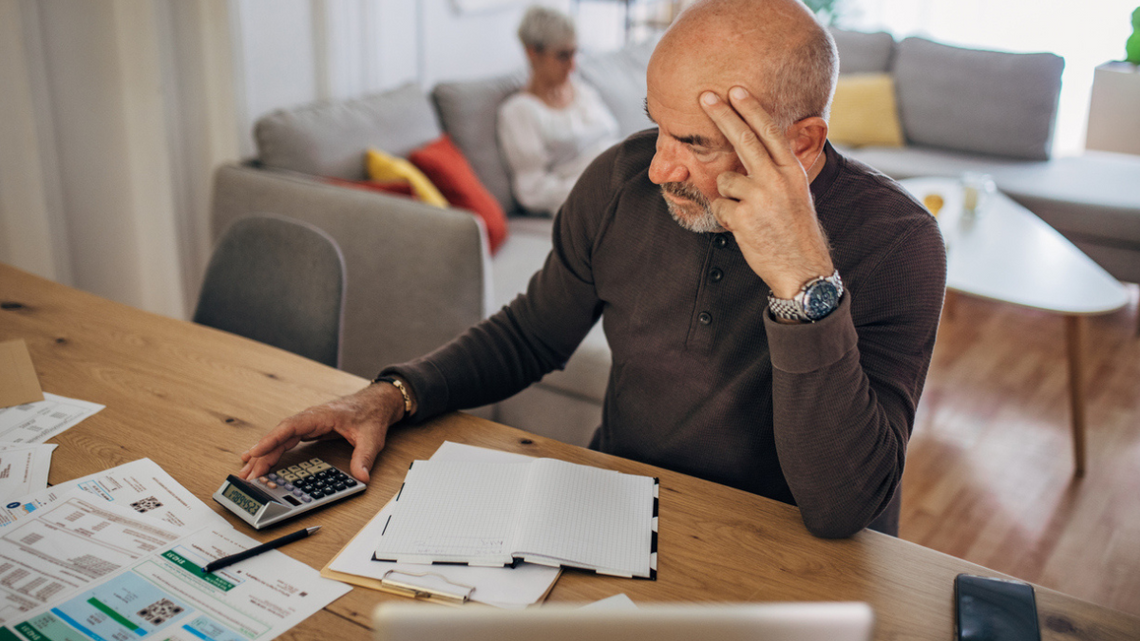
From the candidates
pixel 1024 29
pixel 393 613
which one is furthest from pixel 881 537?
pixel 1024 29

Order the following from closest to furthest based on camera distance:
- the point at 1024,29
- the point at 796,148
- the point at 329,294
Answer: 1. the point at 796,148
2. the point at 329,294
3. the point at 1024,29

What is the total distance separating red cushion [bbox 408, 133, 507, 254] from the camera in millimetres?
2559

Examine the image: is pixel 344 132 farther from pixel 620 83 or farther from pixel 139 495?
pixel 139 495

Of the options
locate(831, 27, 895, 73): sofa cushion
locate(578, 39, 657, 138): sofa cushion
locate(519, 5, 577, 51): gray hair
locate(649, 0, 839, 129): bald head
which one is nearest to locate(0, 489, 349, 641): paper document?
locate(649, 0, 839, 129): bald head

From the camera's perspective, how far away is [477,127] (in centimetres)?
293

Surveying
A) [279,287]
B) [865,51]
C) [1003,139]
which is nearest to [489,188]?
[279,287]

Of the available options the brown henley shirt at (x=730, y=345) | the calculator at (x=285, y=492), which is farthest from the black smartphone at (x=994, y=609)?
the calculator at (x=285, y=492)

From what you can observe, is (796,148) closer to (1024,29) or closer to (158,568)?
(158,568)

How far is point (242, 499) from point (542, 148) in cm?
217

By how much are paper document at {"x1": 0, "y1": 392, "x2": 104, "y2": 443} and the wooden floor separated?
5.92 ft

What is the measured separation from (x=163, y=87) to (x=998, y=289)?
232 cm

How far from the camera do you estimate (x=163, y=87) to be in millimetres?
2277

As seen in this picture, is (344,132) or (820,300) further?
(344,132)

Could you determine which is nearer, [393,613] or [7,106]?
[393,613]
